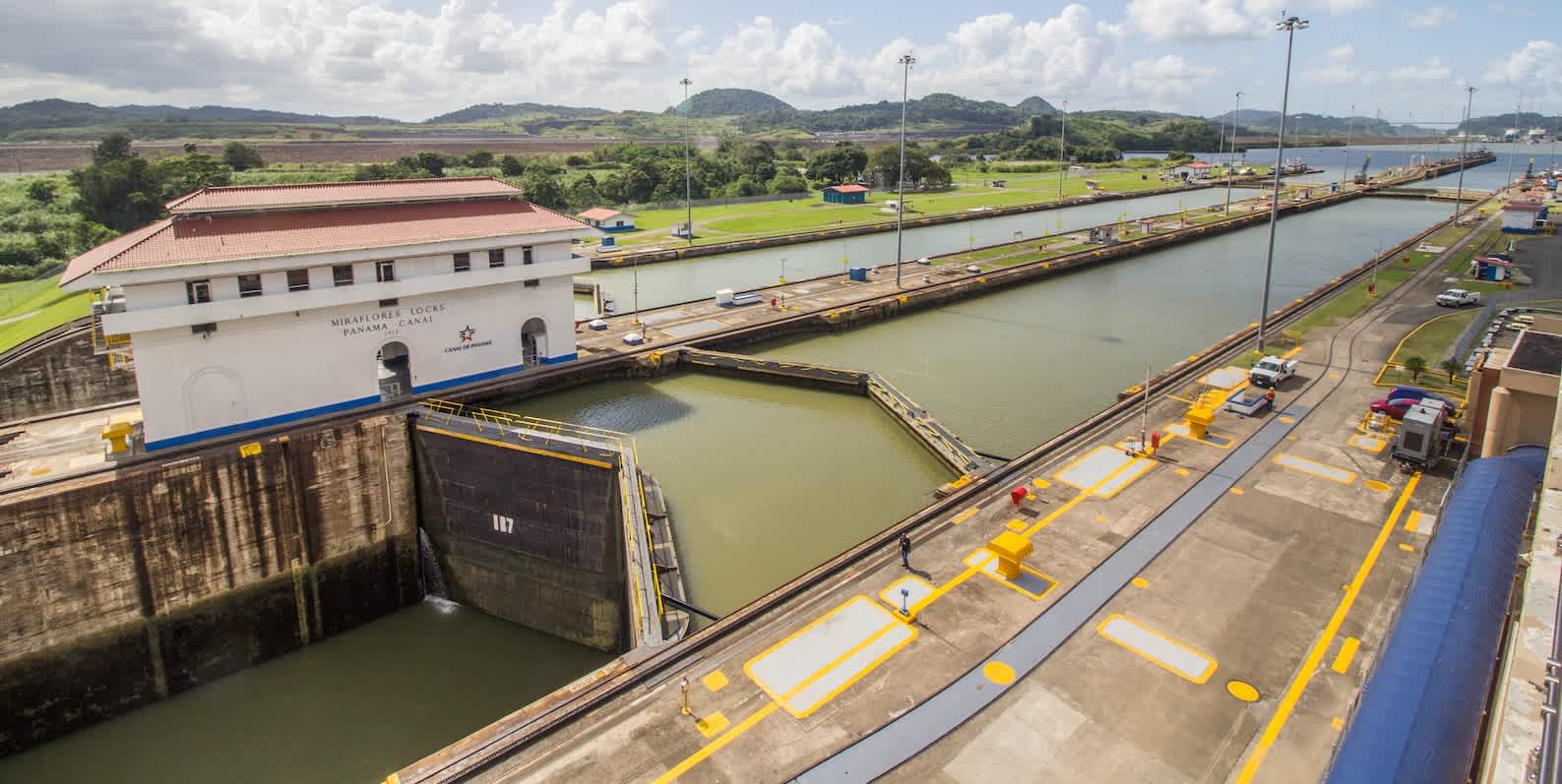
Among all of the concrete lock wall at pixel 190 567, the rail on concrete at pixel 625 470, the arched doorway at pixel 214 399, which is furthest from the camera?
the arched doorway at pixel 214 399

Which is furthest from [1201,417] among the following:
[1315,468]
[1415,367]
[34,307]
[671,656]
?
[34,307]

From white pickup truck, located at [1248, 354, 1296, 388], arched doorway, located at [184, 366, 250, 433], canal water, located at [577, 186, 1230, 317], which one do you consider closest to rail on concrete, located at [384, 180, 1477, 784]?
white pickup truck, located at [1248, 354, 1296, 388]

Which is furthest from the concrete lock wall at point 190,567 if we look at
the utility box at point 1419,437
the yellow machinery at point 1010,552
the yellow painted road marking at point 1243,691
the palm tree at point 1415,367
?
the palm tree at point 1415,367

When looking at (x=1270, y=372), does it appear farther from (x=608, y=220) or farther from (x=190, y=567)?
Answer: (x=608, y=220)

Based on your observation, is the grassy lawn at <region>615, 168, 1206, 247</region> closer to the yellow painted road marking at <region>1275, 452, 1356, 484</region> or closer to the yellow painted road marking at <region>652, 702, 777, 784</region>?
the yellow painted road marking at <region>1275, 452, 1356, 484</region>

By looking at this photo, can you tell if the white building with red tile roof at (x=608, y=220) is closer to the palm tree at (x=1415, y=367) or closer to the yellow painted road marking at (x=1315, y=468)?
the palm tree at (x=1415, y=367)

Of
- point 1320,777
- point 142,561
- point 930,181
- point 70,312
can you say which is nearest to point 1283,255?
point 930,181

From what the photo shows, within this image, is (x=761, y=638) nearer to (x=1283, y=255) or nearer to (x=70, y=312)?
(x=70, y=312)
